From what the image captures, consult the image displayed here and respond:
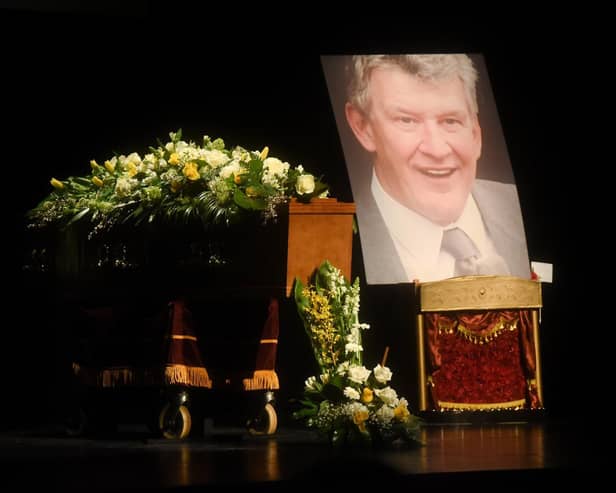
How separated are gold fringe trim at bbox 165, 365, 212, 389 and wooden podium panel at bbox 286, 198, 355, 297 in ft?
1.75

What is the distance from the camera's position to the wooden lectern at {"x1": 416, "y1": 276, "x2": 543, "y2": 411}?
20.2 ft

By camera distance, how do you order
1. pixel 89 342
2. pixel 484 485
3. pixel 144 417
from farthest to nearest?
pixel 144 417 < pixel 89 342 < pixel 484 485

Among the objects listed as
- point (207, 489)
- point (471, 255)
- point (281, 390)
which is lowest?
point (207, 489)

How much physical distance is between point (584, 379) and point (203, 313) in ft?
9.21

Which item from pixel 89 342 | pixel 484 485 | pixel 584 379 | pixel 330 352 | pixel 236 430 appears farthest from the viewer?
pixel 584 379

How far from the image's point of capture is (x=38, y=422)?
624cm

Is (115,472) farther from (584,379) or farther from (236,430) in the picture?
(584,379)

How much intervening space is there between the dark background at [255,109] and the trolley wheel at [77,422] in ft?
2.35

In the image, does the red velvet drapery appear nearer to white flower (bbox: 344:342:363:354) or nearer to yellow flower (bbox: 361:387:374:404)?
white flower (bbox: 344:342:363:354)

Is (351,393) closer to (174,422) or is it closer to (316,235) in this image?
(316,235)

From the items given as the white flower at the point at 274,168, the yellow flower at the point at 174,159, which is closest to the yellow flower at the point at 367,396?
the white flower at the point at 274,168

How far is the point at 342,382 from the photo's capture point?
4.72m

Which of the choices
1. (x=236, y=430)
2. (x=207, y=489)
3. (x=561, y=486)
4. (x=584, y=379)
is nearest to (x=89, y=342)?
(x=236, y=430)

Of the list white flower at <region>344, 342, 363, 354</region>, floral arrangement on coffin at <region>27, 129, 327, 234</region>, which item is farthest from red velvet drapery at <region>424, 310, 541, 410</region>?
floral arrangement on coffin at <region>27, 129, 327, 234</region>
